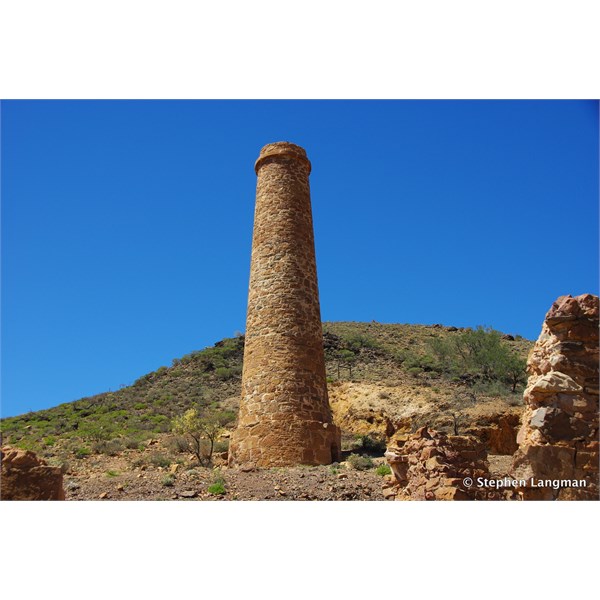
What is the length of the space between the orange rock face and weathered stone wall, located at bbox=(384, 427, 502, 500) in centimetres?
Answer: 488

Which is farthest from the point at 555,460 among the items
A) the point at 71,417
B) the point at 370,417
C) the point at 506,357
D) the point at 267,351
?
the point at 71,417

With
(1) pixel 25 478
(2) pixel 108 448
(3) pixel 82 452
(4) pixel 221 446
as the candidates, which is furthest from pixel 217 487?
(2) pixel 108 448

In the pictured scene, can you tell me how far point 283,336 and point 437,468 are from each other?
21.9ft

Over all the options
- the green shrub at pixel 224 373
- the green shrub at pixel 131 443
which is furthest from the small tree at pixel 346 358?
the green shrub at pixel 131 443

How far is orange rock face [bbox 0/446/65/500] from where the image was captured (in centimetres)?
720

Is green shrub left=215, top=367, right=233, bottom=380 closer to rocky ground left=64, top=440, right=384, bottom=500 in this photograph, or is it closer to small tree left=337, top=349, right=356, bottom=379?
small tree left=337, top=349, right=356, bottom=379

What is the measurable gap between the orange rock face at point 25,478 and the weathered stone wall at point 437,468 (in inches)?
192

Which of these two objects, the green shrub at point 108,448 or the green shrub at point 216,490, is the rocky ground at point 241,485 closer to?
the green shrub at point 216,490

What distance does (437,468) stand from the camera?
26.2 ft

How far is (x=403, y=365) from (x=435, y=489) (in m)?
30.9

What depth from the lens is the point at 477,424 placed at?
54.6 feet

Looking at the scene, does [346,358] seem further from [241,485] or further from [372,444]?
[241,485]

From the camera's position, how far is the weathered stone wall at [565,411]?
21.7 ft

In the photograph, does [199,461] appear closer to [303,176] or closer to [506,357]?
[303,176]
